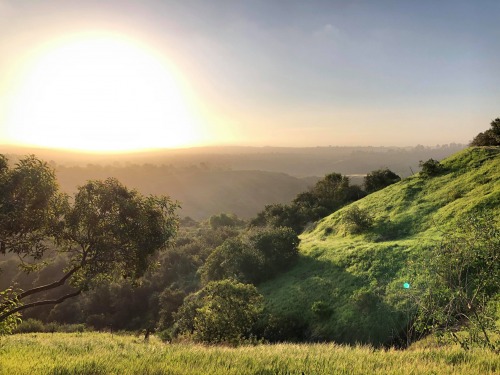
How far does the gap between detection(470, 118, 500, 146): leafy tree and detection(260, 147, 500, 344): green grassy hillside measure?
507 cm

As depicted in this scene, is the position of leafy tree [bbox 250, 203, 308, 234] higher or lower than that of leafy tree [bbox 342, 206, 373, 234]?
lower

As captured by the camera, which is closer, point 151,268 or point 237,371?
point 237,371

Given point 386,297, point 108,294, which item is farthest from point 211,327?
point 108,294

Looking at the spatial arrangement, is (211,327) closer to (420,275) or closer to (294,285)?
(294,285)

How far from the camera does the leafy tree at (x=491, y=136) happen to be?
1962 inches

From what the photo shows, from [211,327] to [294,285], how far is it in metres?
13.5

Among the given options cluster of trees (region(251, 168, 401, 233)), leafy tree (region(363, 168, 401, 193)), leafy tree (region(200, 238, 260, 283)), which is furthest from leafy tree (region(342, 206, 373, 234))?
leafy tree (region(363, 168, 401, 193))

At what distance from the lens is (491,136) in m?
50.7

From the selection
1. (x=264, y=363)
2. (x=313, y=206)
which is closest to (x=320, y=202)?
(x=313, y=206)

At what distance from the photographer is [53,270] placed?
79.5m

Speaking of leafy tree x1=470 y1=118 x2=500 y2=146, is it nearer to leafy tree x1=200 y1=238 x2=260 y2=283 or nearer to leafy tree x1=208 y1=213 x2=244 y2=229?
leafy tree x1=200 y1=238 x2=260 y2=283

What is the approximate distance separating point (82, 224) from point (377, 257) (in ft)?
87.2

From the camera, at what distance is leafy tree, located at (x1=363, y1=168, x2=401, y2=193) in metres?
62.9

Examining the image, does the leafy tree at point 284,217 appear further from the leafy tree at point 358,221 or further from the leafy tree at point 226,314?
the leafy tree at point 226,314
